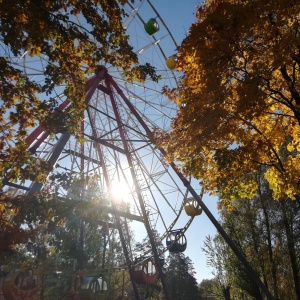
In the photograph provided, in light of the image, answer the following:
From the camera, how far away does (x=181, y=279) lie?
50688 mm

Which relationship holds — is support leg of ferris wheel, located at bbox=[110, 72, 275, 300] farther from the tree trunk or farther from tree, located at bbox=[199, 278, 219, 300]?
tree, located at bbox=[199, 278, 219, 300]

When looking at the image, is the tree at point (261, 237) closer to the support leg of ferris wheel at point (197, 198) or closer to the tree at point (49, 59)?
the support leg of ferris wheel at point (197, 198)

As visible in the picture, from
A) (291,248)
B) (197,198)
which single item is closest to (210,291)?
(291,248)

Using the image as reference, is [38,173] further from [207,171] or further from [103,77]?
[103,77]

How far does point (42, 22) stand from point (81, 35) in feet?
2.34

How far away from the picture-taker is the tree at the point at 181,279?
4800 centimetres

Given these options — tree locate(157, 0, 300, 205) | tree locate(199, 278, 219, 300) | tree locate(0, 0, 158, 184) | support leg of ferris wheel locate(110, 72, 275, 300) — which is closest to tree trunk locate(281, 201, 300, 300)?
tree locate(199, 278, 219, 300)

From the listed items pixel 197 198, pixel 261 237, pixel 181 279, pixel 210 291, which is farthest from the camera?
pixel 181 279

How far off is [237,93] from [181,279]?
4944 cm

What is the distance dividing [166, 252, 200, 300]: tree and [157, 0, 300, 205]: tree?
41.8m

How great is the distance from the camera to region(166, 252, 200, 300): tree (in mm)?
48000

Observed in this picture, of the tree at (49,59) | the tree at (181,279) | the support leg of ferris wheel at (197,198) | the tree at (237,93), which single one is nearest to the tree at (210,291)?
the tree at (181,279)

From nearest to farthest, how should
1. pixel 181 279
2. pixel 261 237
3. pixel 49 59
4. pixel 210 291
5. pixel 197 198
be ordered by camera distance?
1. pixel 49 59
2. pixel 197 198
3. pixel 261 237
4. pixel 210 291
5. pixel 181 279

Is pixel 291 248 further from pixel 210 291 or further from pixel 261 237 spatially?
pixel 210 291
